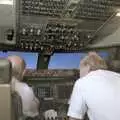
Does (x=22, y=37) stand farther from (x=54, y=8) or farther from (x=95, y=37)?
(x=54, y=8)

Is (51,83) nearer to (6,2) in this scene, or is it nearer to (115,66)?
(115,66)

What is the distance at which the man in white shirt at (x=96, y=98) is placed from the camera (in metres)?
2.39

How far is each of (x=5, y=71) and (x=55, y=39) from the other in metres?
5.60

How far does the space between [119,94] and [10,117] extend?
899 mm

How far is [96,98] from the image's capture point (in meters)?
2.39

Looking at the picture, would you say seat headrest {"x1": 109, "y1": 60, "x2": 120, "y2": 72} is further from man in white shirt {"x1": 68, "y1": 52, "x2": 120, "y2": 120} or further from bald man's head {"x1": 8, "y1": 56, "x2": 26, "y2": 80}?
bald man's head {"x1": 8, "y1": 56, "x2": 26, "y2": 80}

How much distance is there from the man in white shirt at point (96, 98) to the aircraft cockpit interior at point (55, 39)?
51 cm

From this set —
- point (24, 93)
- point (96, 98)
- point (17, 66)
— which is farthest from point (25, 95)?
point (96, 98)

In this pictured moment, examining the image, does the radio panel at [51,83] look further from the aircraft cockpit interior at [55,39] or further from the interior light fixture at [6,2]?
the interior light fixture at [6,2]

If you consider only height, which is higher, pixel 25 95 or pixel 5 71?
pixel 5 71

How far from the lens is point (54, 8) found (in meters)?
5.31

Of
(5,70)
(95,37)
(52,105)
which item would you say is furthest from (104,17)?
(5,70)

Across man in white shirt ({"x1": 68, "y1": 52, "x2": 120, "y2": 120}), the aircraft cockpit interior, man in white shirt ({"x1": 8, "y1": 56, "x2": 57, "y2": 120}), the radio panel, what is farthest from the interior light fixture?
man in white shirt ({"x1": 68, "y1": 52, "x2": 120, "y2": 120})

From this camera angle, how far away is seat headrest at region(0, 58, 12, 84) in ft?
6.20
